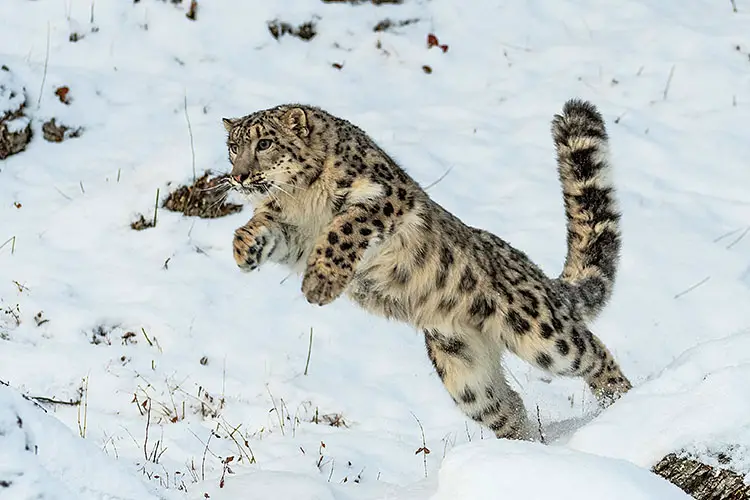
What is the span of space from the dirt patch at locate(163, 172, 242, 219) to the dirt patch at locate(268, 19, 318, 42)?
293 cm

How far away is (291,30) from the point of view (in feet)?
40.3

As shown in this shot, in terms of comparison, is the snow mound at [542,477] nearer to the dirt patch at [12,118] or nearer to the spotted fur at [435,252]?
the spotted fur at [435,252]

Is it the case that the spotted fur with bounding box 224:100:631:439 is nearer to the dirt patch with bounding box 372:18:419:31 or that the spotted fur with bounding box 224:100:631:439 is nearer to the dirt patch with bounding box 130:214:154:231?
the dirt patch with bounding box 130:214:154:231

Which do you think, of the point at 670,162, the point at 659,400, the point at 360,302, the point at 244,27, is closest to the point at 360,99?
the point at 244,27

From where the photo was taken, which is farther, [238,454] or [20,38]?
[20,38]

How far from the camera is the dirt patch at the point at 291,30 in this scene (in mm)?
12242

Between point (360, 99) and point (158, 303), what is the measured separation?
3.76m

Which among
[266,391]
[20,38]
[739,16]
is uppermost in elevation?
[739,16]

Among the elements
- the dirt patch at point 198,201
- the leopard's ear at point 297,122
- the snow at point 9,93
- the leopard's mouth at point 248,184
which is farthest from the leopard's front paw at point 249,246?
the snow at point 9,93

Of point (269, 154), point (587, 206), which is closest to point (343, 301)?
point (587, 206)

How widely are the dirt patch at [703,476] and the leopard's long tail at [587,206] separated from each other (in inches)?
119

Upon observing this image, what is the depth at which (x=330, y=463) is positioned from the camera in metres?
6.97

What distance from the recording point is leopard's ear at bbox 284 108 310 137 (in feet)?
23.4

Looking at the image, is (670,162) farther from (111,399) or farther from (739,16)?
(111,399)
